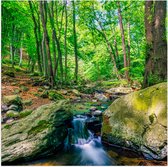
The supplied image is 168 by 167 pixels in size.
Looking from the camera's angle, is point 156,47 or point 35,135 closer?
point 35,135

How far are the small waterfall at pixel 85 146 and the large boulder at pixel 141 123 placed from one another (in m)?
0.37

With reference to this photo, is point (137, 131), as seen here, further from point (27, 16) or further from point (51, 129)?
point (27, 16)

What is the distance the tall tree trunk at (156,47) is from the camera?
654cm

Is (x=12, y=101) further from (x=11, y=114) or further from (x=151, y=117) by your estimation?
(x=151, y=117)

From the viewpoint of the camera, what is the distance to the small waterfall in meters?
4.74

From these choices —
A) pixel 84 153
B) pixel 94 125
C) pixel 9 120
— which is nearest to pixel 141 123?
pixel 84 153

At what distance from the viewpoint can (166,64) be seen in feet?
21.4

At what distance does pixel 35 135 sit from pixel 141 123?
243cm

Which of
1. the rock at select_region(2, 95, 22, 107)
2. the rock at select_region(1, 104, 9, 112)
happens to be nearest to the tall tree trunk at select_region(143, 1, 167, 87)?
the rock at select_region(2, 95, 22, 107)

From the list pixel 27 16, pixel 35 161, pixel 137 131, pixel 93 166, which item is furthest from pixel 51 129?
pixel 27 16

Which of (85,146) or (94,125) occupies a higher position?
(94,125)

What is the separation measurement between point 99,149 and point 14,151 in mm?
2050

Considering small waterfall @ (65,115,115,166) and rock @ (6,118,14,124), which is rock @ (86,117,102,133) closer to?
small waterfall @ (65,115,115,166)

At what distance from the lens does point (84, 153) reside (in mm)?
5156
